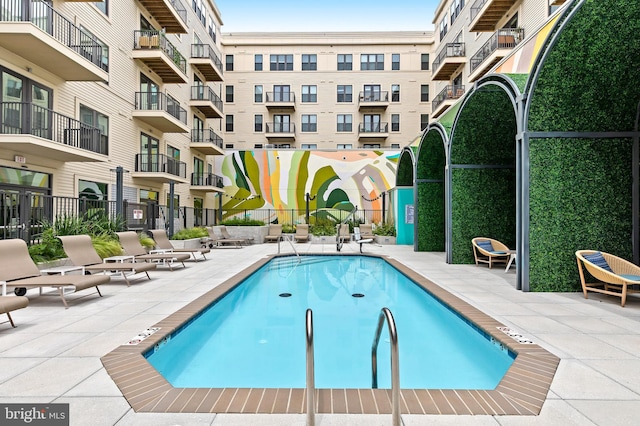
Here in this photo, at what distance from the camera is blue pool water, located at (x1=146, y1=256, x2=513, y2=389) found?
4109mm

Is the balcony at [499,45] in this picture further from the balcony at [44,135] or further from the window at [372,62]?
the balcony at [44,135]

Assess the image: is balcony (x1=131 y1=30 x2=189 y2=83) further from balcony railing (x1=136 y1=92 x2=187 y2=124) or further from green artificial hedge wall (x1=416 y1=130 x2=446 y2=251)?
green artificial hedge wall (x1=416 y1=130 x2=446 y2=251)

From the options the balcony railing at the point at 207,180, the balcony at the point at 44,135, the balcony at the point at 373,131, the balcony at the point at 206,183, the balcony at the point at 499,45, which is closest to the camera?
the balcony at the point at 44,135

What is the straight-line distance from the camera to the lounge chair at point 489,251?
1026 cm

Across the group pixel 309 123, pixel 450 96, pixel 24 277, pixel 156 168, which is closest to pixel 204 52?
pixel 156 168

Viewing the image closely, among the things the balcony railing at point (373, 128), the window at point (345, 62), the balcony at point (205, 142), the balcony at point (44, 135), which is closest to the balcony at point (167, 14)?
the balcony at point (205, 142)

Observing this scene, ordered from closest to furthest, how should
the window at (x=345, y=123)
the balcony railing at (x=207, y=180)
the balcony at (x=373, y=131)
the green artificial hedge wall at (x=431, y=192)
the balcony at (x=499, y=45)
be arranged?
the green artificial hedge wall at (x=431, y=192) < the balcony at (x=499, y=45) < the balcony railing at (x=207, y=180) < the balcony at (x=373, y=131) < the window at (x=345, y=123)

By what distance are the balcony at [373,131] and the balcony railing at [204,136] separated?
12.5 metres

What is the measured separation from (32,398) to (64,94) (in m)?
14.8

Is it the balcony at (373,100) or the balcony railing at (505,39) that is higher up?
the balcony at (373,100)

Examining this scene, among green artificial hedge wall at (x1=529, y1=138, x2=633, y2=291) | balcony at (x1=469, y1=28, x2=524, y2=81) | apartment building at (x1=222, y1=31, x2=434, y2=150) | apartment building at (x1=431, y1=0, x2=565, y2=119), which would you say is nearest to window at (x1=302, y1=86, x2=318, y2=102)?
apartment building at (x1=222, y1=31, x2=434, y2=150)

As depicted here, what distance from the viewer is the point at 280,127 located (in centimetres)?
3544

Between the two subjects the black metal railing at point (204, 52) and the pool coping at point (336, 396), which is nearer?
the pool coping at point (336, 396)

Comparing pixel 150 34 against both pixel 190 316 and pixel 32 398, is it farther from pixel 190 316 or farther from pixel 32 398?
pixel 32 398
